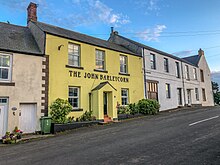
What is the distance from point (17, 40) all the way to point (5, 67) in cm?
287

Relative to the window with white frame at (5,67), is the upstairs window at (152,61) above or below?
above

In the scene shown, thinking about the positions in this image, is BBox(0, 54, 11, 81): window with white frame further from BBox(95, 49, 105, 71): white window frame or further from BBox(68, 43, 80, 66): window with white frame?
BBox(95, 49, 105, 71): white window frame

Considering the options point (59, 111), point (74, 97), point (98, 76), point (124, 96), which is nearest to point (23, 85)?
point (59, 111)

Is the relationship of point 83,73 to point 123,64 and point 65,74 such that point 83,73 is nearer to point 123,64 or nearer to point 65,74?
point 65,74

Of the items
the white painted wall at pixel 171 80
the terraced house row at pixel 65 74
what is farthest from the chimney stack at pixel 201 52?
the terraced house row at pixel 65 74

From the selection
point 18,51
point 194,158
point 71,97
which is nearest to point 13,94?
point 18,51

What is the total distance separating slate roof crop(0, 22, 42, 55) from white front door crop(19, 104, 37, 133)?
12.7 ft

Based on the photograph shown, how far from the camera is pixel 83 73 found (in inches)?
650

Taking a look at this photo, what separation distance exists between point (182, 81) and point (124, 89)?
519 inches

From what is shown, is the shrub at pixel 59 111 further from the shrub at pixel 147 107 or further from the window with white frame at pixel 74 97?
the shrub at pixel 147 107

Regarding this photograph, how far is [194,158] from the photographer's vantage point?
5551 mm

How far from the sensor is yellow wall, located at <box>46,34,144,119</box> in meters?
14.7

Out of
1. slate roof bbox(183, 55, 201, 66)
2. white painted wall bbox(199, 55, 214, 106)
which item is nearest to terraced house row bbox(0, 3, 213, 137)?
slate roof bbox(183, 55, 201, 66)

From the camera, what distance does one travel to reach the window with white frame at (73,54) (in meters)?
16.2
